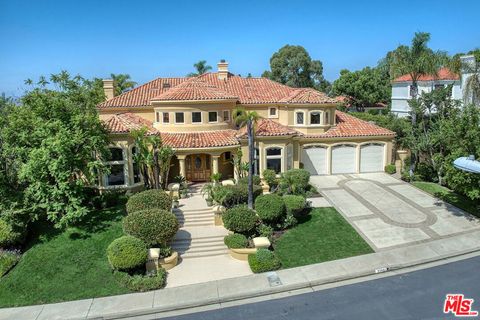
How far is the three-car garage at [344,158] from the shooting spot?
1224 inches

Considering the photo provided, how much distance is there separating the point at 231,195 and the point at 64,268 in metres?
9.94

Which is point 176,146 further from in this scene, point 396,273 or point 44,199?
point 396,273

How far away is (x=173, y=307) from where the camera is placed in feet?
48.1

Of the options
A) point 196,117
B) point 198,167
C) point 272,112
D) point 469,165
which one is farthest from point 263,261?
point 272,112

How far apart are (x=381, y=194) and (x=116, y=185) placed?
19062 mm

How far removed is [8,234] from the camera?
18672 millimetres

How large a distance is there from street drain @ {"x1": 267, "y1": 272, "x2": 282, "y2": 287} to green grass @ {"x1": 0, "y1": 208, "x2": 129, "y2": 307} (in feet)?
21.3

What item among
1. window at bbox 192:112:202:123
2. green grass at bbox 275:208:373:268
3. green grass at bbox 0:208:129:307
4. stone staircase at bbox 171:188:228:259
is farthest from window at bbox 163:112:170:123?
green grass at bbox 275:208:373:268

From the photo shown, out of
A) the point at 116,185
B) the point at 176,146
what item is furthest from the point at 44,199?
the point at 176,146

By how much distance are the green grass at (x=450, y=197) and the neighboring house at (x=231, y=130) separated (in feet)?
15.2

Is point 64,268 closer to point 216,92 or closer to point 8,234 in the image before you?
point 8,234

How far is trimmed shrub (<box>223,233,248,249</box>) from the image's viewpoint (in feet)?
60.3

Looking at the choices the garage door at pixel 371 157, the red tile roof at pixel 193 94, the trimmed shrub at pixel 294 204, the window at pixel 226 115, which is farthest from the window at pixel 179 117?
the garage door at pixel 371 157

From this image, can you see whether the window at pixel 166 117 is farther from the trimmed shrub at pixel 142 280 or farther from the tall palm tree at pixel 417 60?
the tall palm tree at pixel 417 60
